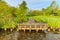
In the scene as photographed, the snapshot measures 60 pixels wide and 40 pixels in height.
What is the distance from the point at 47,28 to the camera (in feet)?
139

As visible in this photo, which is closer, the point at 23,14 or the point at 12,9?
the point at 23,14

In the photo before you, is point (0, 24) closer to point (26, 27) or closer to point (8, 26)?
point (8, 26)

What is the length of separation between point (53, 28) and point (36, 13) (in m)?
44.1

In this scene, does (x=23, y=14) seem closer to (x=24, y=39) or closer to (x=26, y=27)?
(x=26, y=27)

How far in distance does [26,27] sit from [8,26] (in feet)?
15.2

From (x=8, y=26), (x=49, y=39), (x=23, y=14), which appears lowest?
(x=49, y=39)

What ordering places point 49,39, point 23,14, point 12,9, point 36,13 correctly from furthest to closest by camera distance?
1. point 36,13
2. point 12,9
3. point 23,14
4. point 49,39

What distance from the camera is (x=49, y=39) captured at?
106 ft

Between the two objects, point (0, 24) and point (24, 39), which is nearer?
point (24, 39)

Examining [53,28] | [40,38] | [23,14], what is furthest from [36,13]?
[40,38]

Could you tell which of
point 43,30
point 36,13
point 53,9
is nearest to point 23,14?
point 43,30

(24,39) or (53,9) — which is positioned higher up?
(53,9)

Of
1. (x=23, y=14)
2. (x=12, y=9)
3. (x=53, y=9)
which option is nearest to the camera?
(x=23, y=14)

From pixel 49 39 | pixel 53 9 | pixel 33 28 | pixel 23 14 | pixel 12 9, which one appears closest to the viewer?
pixel 49 39
